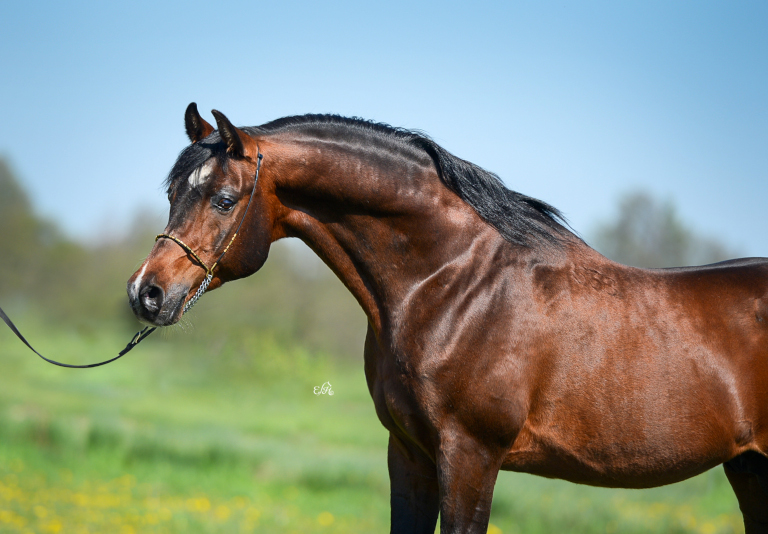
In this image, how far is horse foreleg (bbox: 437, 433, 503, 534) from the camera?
2.75m

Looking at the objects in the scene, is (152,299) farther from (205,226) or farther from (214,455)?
(214,455)

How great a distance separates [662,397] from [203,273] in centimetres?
231

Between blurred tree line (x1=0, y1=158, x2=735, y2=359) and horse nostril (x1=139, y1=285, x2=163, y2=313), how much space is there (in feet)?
30.8

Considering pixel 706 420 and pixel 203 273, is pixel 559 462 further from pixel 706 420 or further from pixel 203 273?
pixel 203 273

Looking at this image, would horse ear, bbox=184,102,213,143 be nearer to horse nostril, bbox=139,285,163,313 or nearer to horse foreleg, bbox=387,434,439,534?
horse nostril, bbox=139,285,163,313

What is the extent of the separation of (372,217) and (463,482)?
4.38ft

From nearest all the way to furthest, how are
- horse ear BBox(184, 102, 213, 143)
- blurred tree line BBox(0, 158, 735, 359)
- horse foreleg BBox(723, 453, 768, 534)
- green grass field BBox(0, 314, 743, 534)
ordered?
horse ear BBox(184, 102, 213, 143) < horse foreleg BBox(723, 453, 768, 534) < green grass field BBox(0, 314, 743, 534) < blurred tree line BBox(0, 158, 735, 359)

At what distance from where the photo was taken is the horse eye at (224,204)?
2.90 m

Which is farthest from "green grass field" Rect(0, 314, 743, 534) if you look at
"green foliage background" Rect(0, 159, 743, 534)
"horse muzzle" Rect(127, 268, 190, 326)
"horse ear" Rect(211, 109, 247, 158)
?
"horse ear" Rect(211, 109, 247, 158)

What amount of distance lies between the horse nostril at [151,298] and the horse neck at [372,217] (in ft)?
2.32

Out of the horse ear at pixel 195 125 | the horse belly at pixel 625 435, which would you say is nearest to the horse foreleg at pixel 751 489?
the horse belly at pixel 625 435

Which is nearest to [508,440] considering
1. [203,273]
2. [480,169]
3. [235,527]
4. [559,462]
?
[559,462]

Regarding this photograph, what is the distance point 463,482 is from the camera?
275 cm

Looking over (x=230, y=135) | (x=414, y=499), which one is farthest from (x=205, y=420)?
(x=230, y=135)
